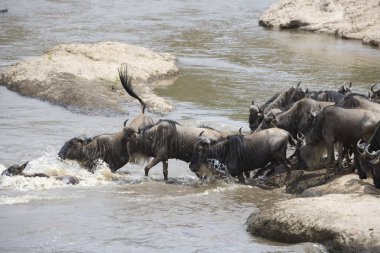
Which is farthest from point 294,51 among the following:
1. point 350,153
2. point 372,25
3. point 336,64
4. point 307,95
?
point 350,153

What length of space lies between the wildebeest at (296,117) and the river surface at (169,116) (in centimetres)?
115

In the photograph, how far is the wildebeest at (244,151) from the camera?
11086mm

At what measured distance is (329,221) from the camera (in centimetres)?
834

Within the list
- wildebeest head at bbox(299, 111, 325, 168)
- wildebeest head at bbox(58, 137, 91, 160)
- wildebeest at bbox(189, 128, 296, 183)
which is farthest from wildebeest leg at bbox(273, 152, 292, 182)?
wildebeest head at bbox(58, 137, 91, 160)

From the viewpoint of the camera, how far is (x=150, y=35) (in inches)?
1030

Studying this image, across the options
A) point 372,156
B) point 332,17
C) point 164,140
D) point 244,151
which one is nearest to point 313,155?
point 244,151

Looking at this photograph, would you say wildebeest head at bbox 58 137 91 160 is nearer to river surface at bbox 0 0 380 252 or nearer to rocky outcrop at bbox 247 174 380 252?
river surface at bbox 0 0 380 252

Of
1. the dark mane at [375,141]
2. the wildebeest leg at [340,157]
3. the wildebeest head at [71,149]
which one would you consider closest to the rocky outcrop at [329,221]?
the dark mane at [375,141]

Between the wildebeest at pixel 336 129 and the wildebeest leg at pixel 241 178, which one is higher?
the wildebeest at pixel 336 129

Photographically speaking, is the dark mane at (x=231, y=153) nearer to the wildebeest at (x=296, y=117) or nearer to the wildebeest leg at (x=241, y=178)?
the wildebeest leg at (x=241, y=178)

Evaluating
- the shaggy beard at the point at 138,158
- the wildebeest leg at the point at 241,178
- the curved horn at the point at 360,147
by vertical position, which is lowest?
the wildebeest leg at the point at 241,178

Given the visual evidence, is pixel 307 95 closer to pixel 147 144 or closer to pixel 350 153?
pixel 350 153

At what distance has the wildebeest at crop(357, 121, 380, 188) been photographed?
374 inches

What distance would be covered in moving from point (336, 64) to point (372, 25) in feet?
17.8
